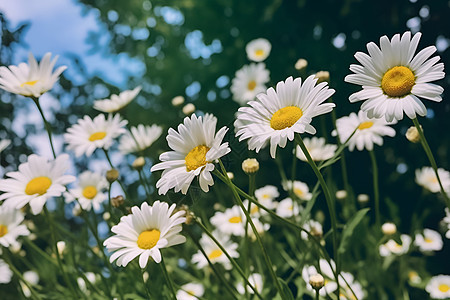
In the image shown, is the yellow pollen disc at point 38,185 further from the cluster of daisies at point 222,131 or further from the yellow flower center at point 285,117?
the yellow flower center at point 285,117

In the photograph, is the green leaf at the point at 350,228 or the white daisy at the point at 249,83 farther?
the white daisy at the point at 249,83

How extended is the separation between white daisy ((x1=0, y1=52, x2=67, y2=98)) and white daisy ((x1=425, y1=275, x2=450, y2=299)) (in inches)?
42.1

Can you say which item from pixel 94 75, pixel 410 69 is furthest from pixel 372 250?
pixel 94 75

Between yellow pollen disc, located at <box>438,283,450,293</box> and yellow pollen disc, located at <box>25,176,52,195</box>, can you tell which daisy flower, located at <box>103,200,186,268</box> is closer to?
yellow pollen disc, located at <box>25,176,52,195</box>

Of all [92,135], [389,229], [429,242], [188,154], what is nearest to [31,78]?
[92,135]

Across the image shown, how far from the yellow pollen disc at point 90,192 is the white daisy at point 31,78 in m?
A: 0.36

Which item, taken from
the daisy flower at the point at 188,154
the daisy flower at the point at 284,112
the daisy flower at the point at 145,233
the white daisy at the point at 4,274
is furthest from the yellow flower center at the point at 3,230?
the daisy flower at the point at 284,112

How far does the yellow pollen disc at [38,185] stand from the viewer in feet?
3.23

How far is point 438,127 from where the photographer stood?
82.0 inches

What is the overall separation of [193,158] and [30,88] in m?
0.46

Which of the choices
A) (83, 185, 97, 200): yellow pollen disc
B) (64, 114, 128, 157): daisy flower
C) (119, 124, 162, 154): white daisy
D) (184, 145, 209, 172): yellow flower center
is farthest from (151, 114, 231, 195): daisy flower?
(83, 185, 97, 200): yellow pollen disc

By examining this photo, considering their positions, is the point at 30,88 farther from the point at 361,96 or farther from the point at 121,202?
the point at 361,96

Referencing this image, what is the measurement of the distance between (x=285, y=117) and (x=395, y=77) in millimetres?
203

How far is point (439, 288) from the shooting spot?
1.21 metres
